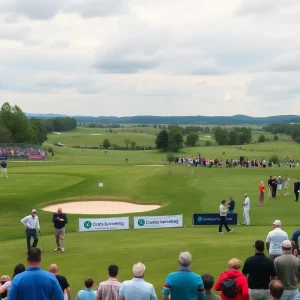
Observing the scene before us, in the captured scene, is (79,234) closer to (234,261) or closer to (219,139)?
(234,261)

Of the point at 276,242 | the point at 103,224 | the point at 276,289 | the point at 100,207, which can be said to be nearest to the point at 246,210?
the point at 103,224

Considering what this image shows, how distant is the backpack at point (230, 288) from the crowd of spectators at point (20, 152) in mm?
78646

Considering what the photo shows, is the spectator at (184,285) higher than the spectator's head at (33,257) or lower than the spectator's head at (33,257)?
lower

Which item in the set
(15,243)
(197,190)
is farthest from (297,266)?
(197,190)

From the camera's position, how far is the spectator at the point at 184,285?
855 centimetres

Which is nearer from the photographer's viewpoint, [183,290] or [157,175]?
[183,290]

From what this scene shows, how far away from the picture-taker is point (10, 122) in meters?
114

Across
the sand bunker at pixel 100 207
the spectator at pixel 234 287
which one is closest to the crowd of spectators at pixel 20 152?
Answer: the sand bunker at pixel 100 207

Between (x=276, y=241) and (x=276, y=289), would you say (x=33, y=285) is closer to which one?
(x=276, y=289)

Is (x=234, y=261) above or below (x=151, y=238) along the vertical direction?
above

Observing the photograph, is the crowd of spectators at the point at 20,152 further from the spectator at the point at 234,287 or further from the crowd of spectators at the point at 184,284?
the spectator at the point at 234,287

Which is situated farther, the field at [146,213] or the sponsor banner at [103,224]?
the sponsor banner at [103,224]

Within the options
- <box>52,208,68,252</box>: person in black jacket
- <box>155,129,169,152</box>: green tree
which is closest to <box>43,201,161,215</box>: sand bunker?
<box>52,208,68,252</box>: person in black jacket

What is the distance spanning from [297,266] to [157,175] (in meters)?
40.1
